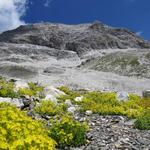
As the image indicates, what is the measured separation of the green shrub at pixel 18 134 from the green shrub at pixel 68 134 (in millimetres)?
1888

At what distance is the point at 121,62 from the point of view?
91.9 m

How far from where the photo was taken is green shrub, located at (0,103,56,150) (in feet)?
34.6

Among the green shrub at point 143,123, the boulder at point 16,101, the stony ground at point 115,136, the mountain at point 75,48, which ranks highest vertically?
the mountain at point 75,48

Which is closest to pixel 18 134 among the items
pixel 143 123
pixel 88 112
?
pixel 143 123

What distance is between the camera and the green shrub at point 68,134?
1472 cm

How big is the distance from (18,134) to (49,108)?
8482 mm

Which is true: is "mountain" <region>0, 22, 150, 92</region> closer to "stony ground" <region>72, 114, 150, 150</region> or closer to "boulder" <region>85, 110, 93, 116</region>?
"boulder" <region>85, 110, 93, 116</region>

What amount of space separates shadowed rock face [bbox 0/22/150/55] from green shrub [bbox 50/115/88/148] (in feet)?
457

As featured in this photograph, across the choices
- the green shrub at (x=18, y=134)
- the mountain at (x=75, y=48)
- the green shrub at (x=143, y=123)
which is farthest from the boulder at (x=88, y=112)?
the mountain at (x=75, y=48)

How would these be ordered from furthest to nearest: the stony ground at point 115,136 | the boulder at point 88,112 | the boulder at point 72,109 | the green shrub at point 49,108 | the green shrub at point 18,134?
the boulder at point 72,109 → the boulder at point 88,112 → the green shrub at point 49,108 → the stony ground at point 115,136 → the green shrub at point 18,134

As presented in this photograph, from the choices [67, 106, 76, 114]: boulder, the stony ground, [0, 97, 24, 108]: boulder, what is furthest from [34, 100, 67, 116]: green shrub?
the stony ground

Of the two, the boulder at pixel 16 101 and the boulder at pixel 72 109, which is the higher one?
the boulder at pixel 16 101

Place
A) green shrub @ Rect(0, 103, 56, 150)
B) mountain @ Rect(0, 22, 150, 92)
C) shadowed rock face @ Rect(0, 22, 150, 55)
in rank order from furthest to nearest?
1. shadowed rock face @ Rect(0, 22, 150, 55)
2. mountain @ Rect(0, 22, 150, 92)
3. green shrub @ Rect(0, 103, 56, 150)

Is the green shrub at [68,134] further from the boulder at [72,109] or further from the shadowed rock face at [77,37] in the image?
the shadowed rock face at [77,37]
